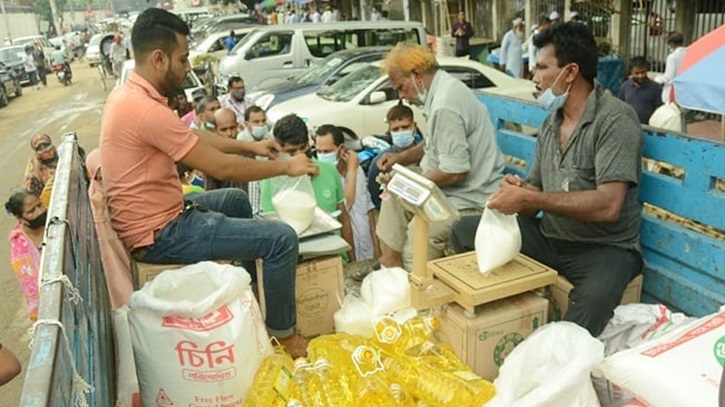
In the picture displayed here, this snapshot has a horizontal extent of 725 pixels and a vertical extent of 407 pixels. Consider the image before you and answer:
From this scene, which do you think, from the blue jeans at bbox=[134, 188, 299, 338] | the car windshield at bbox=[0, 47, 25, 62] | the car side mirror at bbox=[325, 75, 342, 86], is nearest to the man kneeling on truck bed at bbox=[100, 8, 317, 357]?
the blue jeans at bbox=[134, 188, 299, 338]

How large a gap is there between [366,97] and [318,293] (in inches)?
204

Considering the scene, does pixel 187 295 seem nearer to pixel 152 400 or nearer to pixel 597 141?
pixel 152 400

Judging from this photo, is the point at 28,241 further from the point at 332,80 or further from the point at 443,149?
the point at 332,80

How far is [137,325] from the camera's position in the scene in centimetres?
233

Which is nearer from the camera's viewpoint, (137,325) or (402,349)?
(137,325)

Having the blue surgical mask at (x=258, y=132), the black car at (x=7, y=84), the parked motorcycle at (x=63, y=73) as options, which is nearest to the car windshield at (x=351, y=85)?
the blue surgical mask at (x=258, y=132)

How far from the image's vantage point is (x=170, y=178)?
9.16 ft

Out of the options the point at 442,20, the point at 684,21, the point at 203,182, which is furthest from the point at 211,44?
the point at 203,182

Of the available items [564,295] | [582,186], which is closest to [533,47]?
[582,186]

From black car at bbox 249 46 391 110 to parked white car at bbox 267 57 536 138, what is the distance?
1.72 feet

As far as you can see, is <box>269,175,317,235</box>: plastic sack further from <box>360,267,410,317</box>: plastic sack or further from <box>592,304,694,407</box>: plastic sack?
<box>592,304,694,407</box>: plastic sack

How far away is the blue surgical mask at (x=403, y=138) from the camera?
4.54 meters

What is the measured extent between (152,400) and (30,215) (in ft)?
7.54

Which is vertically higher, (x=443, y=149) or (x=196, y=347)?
(x=443, y=149)
